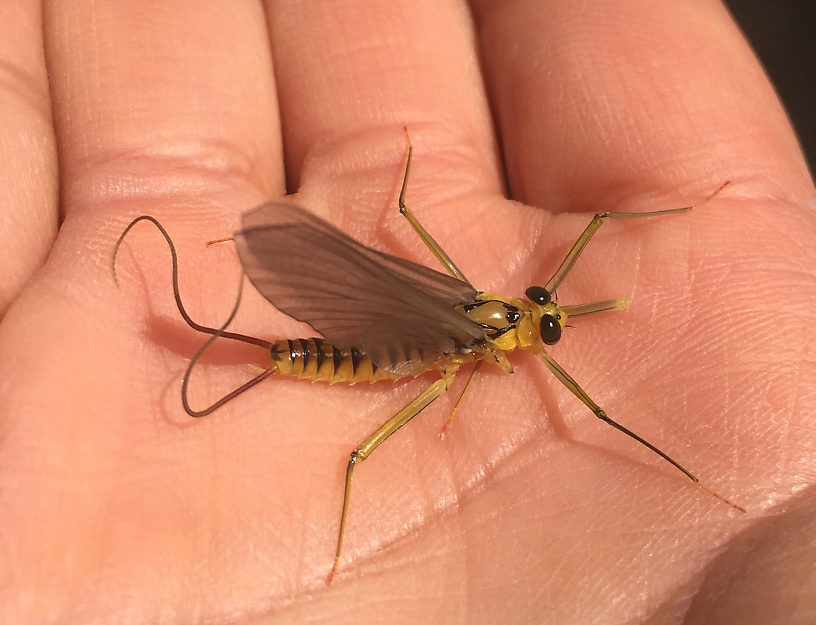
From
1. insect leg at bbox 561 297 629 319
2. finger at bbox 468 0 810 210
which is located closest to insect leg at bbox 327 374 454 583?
insect leg at bbox 561 297 629 319

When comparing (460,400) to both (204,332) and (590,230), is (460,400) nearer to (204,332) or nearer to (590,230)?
(590,230)

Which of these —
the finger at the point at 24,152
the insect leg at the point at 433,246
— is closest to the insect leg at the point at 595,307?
the insect leg at the point at 433,246

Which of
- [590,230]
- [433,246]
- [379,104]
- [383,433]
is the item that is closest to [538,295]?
[590,230]

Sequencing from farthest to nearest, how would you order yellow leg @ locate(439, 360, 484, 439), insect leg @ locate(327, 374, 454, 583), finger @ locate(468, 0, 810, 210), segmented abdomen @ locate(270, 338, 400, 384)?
finger @ locate(468, 0, 810, 210) → yellow leg @ locate(439, 360, 484, 439) → segmented abdomen @ locate(270, 338, 400, 384) → insect leg @ locate(327, 374, 454, 583)

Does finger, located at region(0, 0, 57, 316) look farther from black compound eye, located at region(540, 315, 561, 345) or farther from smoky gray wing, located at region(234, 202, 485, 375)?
black compound eye, located at region(540, 315, 561, 345)

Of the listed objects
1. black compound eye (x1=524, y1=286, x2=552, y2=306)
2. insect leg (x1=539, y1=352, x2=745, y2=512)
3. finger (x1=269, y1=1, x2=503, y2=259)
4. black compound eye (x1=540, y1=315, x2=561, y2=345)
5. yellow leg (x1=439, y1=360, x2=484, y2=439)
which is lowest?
yellow leg (x1=439, y1=360, x2=484, y2=439)

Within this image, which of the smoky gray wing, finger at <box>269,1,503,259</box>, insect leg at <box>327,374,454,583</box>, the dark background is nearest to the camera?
the smoky gray wing

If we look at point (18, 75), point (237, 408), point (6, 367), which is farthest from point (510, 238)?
point (18, 75)
